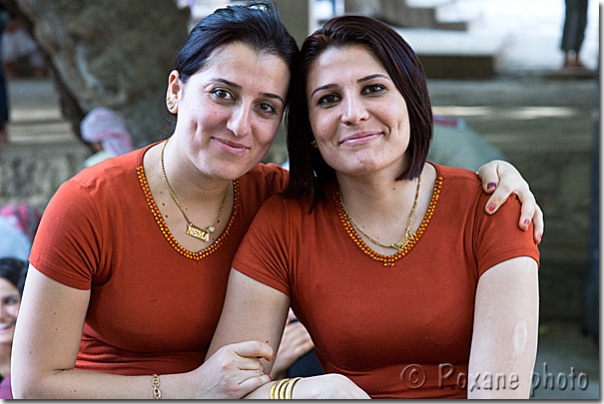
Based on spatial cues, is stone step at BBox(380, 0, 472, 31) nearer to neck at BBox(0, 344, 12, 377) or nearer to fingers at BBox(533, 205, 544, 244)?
neck at BBox(0, 344, 12, 377)

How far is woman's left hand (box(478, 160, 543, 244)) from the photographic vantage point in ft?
5.49

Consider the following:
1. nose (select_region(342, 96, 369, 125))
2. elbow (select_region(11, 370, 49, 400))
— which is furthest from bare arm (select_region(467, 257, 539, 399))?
elbow (select_region(11, 370, 49, 400))

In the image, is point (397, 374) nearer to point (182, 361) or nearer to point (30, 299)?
point (182, 361)

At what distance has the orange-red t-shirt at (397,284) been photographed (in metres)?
1.67

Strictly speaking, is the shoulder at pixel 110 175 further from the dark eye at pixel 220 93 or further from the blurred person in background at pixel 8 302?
the blurred person in background at pixel 8 302

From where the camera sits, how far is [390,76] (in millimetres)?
1693

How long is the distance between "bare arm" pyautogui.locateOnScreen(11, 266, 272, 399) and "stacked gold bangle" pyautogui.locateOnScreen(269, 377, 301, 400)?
0.13ft

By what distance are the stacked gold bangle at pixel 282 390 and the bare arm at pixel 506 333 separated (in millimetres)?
394

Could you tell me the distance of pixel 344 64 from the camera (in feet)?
5.55

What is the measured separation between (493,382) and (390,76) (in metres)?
0.71

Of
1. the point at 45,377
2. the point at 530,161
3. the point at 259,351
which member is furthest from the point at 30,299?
the point at 530,161

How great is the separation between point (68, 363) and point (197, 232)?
0.42m

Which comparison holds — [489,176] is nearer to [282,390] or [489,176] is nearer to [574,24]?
[282,390]

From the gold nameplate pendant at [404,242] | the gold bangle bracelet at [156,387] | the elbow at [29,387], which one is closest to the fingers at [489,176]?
the gold nameplate pendant at [404,242]
